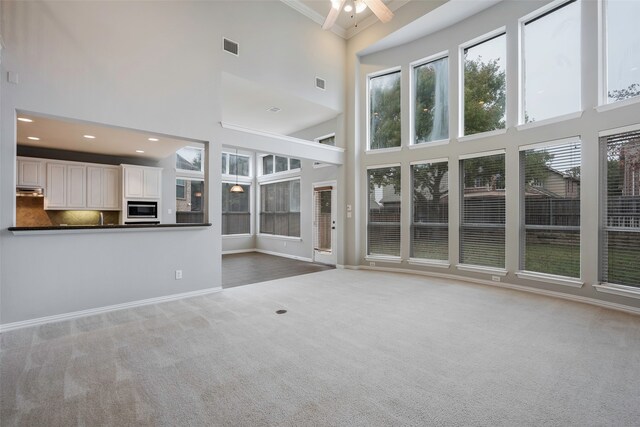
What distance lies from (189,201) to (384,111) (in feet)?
19.5

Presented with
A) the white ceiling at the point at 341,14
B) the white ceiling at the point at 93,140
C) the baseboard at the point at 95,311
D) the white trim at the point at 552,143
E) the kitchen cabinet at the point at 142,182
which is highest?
the white ceiling at the point at 341,14

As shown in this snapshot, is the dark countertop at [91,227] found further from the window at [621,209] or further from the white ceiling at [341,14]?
the window at [621,209]

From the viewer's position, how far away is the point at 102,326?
3371mm

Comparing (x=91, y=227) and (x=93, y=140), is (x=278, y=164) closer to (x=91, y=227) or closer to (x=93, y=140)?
(x=93, y=140)

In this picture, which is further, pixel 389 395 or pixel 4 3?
pixel 4 3

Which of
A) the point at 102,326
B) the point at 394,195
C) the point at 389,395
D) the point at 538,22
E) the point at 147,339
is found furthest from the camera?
the point at 394,195

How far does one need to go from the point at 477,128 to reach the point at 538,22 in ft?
5.95

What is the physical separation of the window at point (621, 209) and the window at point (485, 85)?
5.30 ft

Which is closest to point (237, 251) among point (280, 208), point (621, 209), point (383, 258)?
point (280, 208)

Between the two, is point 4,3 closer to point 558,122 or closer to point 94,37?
point 94,37

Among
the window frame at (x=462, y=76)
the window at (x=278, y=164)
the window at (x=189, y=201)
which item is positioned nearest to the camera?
the window frame at (x=462, y=76)

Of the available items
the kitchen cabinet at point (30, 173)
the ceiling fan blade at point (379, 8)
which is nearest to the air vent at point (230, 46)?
the ceiling fan blade at point (379, 8)

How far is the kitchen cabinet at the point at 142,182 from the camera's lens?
6742 millimetres

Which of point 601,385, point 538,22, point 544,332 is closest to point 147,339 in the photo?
point 601,385
